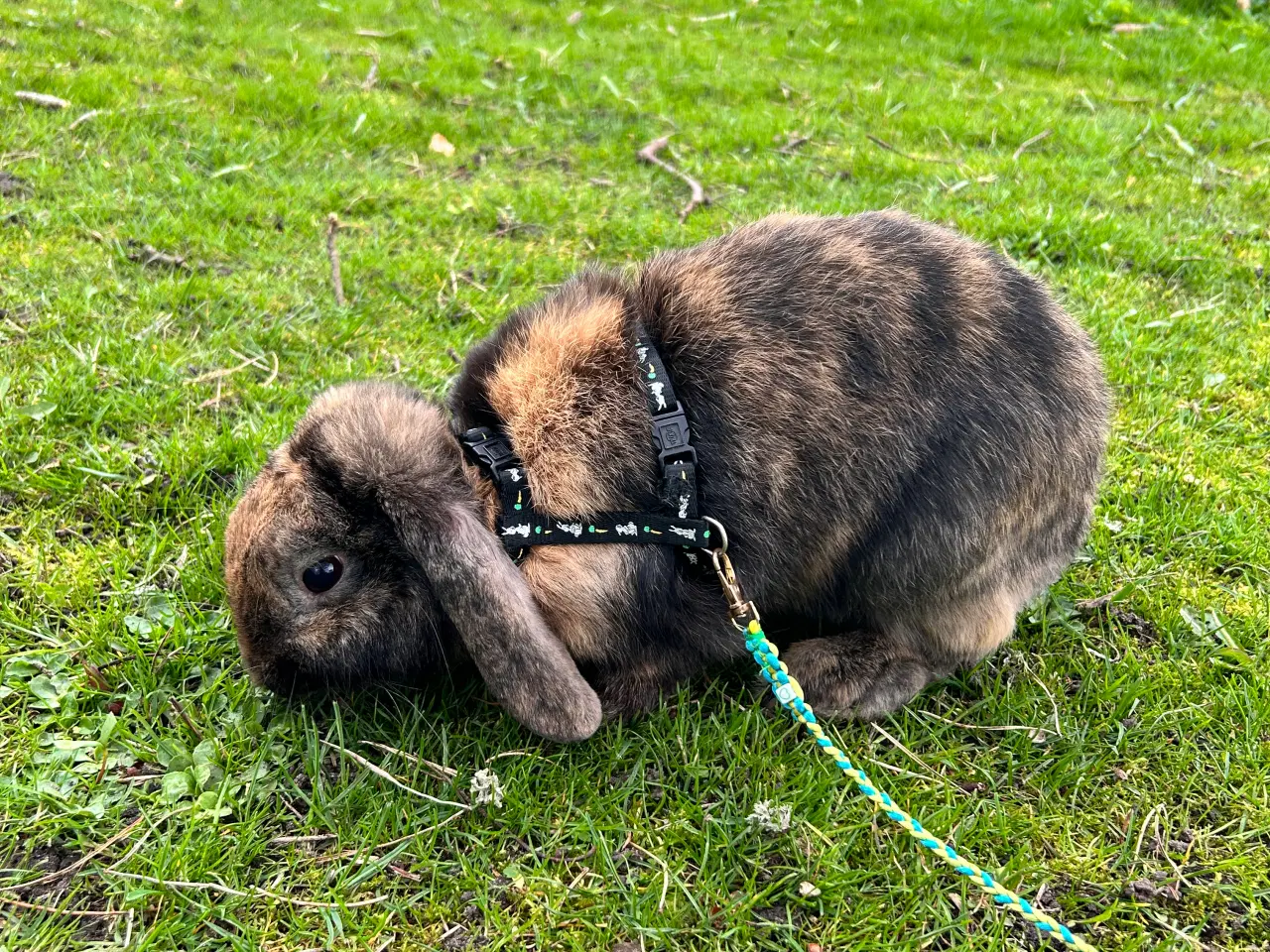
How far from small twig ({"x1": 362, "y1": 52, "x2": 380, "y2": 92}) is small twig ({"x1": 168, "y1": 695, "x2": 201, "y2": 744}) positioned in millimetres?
5358

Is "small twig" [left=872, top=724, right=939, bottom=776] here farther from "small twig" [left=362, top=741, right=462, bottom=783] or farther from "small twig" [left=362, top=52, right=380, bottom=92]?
"small twig" [left=362, top=52, right=380, bottom=92]

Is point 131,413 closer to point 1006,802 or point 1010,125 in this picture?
point 1006,802

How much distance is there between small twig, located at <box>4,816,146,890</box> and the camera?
84.3 inches

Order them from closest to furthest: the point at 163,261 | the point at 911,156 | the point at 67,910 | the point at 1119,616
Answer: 1. the point at 67,910
2. the point at 1119,616
3. the point at 163,261
4. the point at 911,156

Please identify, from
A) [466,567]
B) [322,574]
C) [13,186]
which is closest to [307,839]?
[322,574]

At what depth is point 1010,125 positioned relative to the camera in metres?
6.93

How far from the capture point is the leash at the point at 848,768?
2.10 m

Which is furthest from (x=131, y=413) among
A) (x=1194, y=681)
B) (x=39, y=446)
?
(x=1194, y=681)

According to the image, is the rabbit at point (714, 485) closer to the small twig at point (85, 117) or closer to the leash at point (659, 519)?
the leash at point (659, 519)

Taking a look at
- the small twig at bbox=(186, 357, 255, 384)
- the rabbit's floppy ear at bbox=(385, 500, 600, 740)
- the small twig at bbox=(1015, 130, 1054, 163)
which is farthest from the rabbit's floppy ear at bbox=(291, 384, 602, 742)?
the small twig at bbox=(1015, 130, 1054, 163)

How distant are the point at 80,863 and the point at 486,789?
987mm

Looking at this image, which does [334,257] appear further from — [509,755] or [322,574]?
[509,755]

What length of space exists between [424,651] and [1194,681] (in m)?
2.43

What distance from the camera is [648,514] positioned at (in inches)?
99.9
